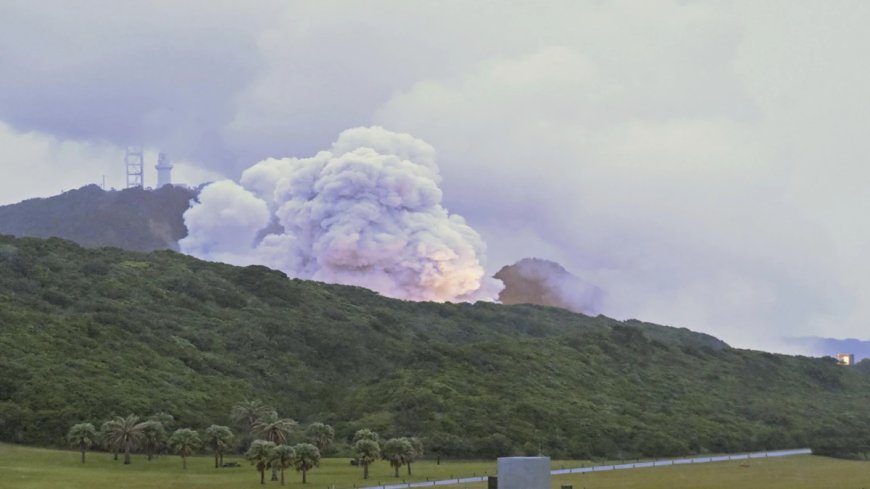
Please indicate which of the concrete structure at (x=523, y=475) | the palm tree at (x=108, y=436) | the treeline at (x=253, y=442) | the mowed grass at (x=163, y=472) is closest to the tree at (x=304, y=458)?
the treeline at (x=253, y=442)

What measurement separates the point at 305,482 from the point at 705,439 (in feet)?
216

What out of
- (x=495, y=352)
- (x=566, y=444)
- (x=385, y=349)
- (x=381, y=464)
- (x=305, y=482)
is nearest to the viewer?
(x=305, y=482)

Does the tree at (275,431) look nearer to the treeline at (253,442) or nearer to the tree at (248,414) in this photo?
the treeline at (253,442)

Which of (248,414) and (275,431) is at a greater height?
(248,414)

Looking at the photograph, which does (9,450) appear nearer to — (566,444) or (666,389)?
(566,444)

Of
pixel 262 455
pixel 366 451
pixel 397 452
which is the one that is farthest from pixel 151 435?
pixel 397 452

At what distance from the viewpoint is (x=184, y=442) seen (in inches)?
4348

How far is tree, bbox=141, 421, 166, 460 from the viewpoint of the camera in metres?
113

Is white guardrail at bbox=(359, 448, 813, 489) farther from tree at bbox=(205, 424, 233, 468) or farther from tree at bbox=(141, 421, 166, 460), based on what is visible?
tree at bbox=(141, 421, 166, 460)

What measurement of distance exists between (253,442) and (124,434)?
626 inches

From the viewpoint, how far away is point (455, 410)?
14075 centimetres

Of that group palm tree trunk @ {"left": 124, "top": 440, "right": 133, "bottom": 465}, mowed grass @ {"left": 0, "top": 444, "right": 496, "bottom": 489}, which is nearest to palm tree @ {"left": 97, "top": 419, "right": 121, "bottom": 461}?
palm tree trunk @ {"left": 124, "top": 440, "right": 133, "bottom": 465}

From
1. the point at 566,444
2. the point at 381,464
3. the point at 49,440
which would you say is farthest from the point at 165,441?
the point at 566,444

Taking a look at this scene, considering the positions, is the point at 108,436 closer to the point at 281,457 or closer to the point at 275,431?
the point at 275,431
